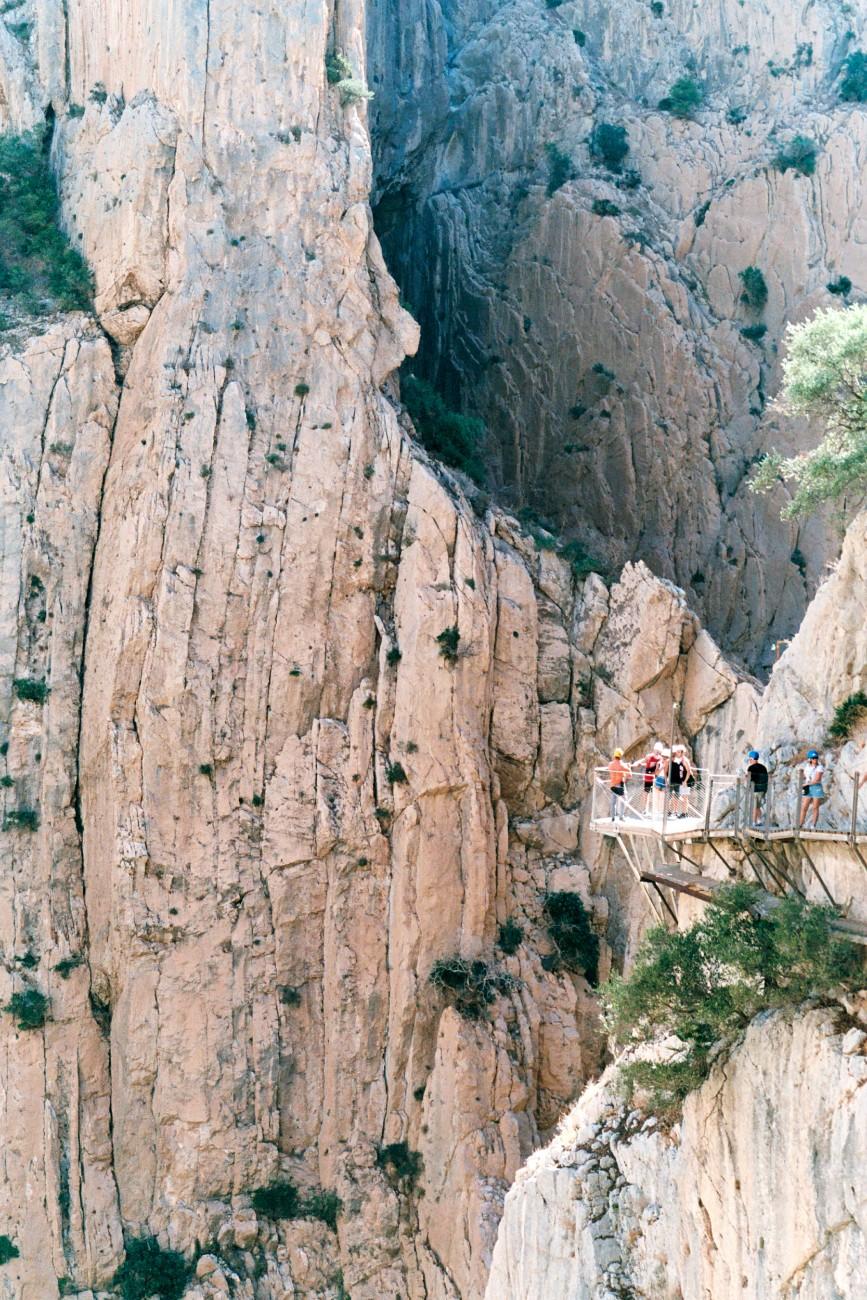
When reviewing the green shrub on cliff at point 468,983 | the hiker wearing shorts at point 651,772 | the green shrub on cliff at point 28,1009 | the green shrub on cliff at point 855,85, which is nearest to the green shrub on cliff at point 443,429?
the green shrub on cliff at point 468,983

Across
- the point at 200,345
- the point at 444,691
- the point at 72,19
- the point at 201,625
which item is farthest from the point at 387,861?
the point at 72,19

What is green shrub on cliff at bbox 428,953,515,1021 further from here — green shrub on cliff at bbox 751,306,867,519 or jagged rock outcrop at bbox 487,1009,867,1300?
green shrub on cliff at bbox 751,306,867,519

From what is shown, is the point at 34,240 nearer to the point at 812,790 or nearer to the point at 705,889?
the point at 705,889

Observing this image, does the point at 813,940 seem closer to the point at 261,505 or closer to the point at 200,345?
the point at 261,505

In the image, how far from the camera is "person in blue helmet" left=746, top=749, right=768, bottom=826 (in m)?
20.1

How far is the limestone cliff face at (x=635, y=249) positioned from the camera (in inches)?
1591

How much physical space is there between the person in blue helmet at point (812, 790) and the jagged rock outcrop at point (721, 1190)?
7.61ft

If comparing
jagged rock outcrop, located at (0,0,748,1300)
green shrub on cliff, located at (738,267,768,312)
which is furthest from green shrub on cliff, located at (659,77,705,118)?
jagged rock outcrop, located at (0,0,748,1300)

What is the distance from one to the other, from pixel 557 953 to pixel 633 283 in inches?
668

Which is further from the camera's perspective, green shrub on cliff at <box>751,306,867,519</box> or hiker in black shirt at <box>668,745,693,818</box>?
green shrub on cliff at <box>751,306,867,519</box>

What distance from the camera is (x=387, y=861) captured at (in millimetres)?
34375

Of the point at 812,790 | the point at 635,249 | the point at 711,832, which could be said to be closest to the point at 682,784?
the point at 711,832

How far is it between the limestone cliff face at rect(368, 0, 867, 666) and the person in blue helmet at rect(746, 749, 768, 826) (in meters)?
18.7

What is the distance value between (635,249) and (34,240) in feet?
47.7
